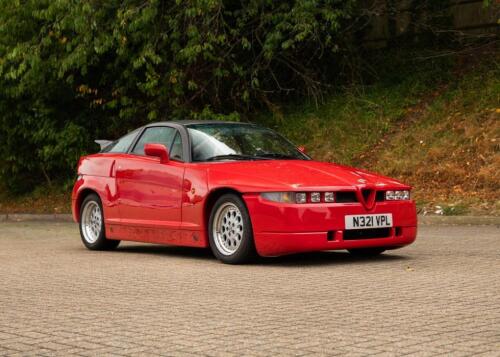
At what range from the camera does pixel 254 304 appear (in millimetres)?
7461

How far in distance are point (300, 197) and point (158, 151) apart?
2.05m

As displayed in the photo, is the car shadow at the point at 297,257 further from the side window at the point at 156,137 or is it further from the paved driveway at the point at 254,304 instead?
Result: the side window at the point at 156,137

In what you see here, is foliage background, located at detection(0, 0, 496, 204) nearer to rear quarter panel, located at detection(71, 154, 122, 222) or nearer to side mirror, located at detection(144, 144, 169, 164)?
rear quarter panel, located at detection(71, 154, 122, 222)

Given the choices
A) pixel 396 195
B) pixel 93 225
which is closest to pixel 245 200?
pixel 396 195

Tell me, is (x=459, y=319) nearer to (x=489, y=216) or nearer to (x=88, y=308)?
(x=88, y=308)

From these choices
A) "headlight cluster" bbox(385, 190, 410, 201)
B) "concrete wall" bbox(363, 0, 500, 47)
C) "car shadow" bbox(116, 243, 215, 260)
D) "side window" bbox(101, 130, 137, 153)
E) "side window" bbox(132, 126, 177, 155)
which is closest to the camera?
"headlight cluster" bbox(385, 190, 410, 201)

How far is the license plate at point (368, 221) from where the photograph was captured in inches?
394

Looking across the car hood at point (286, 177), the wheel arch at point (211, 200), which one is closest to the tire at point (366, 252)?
the car hood at point (286, 177)

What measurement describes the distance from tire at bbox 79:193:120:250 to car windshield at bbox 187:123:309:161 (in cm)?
176

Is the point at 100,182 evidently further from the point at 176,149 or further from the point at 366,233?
the point at 366,233

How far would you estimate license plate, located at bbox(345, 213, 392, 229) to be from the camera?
10016mm

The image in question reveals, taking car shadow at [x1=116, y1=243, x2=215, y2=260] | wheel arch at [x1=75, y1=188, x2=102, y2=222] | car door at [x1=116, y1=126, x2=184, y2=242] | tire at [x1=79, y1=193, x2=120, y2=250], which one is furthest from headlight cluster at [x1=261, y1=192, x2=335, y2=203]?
wheel arch at [x1=75, y1=188, x2=102, y2=222]

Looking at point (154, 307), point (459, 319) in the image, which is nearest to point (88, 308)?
point (154, 307)

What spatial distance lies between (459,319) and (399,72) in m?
17.4
